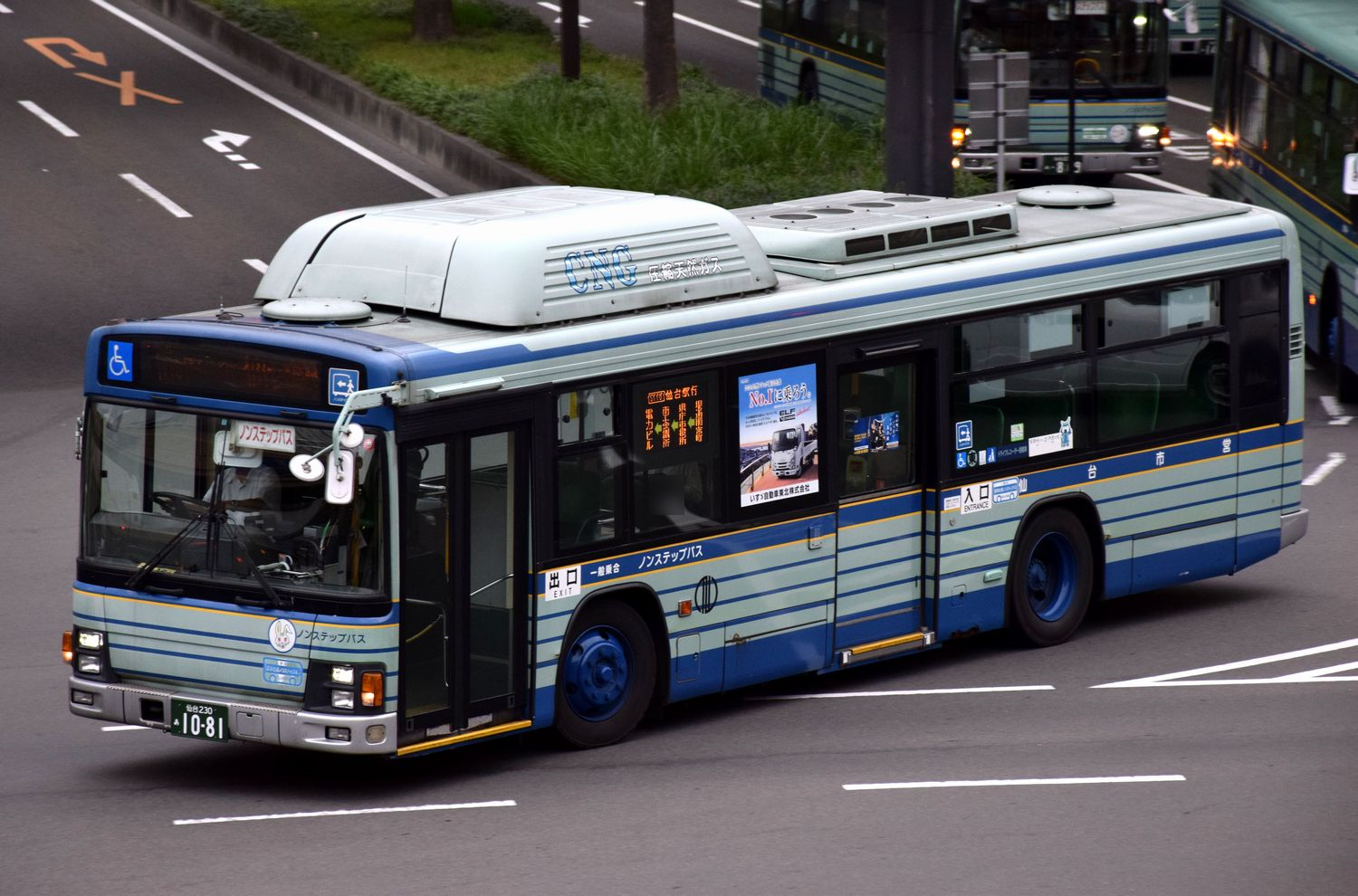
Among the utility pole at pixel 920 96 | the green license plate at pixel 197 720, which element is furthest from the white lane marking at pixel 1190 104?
the green license plate at pixel 197 720

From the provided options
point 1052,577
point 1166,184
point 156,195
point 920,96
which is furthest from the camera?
point 1166,184

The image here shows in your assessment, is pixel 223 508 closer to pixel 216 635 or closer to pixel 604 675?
pixel 216 635

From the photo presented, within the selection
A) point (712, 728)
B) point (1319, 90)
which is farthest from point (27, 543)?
point (1319, 90)

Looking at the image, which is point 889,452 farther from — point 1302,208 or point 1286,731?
point 1302,208

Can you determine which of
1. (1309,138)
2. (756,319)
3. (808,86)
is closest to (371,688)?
(756,319)

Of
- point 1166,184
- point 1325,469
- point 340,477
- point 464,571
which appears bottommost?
point 1325,469

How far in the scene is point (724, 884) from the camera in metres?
10.0

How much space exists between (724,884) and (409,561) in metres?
2.33

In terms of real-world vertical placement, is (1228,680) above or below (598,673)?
below

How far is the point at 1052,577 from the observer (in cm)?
1509

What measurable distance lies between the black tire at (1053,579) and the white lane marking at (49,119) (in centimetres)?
2277

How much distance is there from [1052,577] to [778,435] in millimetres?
2873

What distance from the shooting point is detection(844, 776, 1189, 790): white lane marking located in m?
11.7

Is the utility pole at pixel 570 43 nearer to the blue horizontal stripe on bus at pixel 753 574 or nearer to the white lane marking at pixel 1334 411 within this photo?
the white lane marking at pixel 1334 411
